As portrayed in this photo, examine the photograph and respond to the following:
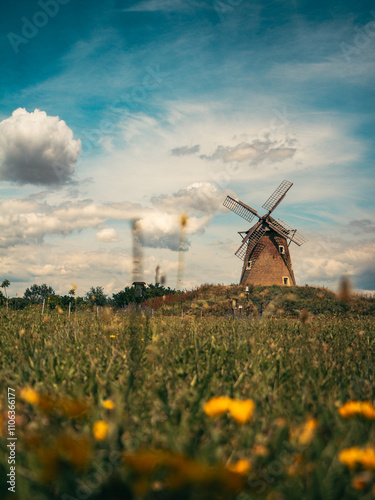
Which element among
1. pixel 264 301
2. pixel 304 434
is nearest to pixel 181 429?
pixel 304 434

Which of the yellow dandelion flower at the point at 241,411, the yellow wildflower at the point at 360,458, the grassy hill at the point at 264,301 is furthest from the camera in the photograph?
the grassy hill at the point at 264,301

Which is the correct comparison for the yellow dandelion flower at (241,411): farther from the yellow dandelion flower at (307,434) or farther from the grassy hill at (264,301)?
the grassy hill at (264,301)

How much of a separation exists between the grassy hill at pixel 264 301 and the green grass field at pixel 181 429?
1900 cm

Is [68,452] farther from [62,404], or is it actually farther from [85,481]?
[62,404]

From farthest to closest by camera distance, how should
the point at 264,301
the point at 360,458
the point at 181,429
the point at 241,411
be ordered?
the point at 264,301 < the point at 181,429 < the point at 241,411 < the point at 360,458

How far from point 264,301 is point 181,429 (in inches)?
1055

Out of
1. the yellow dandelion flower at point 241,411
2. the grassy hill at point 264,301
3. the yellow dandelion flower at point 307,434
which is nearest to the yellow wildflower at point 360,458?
the yellow dandelion flower at point 307,434

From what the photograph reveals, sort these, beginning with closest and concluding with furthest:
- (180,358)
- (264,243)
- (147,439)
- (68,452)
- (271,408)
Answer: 1. (68,452)
2. (147,439)
3. (271,408)
4. (180,358)
5. (264,243)

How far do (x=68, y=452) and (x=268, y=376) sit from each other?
1.97 m

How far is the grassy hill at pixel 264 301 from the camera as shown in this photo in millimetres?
23836

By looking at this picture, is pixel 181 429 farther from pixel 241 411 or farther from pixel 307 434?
pixel 307 434

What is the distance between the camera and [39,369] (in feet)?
8.89

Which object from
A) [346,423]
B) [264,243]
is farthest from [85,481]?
[264,243]

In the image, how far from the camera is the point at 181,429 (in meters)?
1.52
